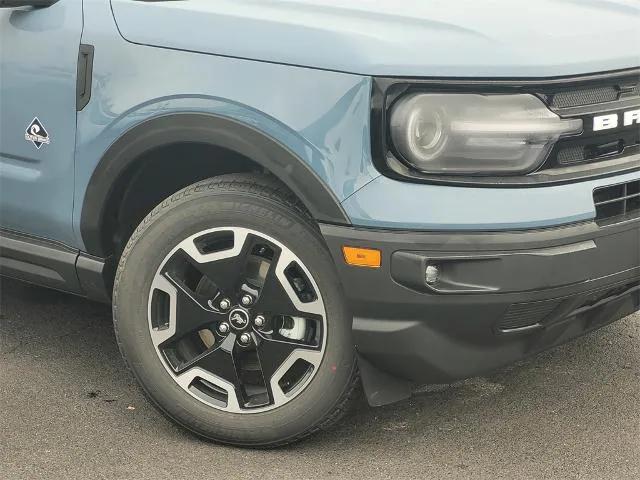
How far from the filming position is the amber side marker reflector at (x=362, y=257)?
2.44 m

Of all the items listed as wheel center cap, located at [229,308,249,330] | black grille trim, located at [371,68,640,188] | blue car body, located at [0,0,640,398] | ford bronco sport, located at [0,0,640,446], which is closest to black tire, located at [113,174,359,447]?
ford bronco sport, located at [0,0,640,446]

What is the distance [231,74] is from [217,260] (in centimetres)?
53

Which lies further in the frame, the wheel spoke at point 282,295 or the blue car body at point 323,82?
the wheel spoke at point 282,295

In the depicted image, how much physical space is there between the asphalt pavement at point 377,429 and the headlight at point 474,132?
922 millimetres

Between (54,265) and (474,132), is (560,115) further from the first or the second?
(54,265)

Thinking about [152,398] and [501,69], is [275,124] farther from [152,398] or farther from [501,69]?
[152,398]

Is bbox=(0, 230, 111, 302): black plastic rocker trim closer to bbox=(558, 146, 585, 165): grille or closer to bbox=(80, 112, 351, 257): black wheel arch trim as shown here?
bbox=(80, 112, 351, 257): black wheel arch trim

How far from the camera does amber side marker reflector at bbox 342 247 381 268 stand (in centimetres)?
244

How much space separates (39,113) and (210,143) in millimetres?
668

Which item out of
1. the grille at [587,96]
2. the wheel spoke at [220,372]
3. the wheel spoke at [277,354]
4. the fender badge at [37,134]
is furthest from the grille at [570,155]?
the fender badge at [37,134]

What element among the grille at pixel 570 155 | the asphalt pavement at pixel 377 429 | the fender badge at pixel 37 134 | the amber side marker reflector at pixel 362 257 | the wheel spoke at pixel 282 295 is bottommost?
the asphalt pavement at pixel 377 429

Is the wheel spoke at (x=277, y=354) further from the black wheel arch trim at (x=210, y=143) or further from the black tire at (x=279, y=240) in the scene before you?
the black wheel arch trim at (x=210, y=143)

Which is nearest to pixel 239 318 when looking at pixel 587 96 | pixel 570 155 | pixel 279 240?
pixel 279 240

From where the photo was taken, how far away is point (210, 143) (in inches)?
104
